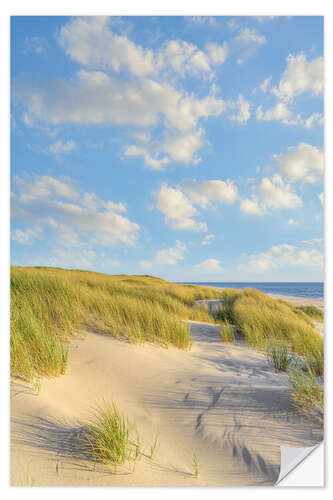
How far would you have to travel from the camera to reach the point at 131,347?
3.03 m

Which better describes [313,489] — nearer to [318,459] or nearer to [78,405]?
[318,459]

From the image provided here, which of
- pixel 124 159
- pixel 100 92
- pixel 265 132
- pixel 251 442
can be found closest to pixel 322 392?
pixel 251 442

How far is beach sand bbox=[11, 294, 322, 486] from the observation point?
1.68 metres

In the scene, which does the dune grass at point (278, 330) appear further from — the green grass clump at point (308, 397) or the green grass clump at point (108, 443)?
the green grass clump at point (108, 443)

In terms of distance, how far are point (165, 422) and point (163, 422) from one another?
0.6 inches

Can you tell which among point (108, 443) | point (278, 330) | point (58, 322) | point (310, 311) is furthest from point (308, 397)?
point (310, 311)

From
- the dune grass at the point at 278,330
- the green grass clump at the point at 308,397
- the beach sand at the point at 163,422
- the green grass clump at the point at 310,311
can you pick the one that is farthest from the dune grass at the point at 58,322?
the green grass clump at the point at 310,311

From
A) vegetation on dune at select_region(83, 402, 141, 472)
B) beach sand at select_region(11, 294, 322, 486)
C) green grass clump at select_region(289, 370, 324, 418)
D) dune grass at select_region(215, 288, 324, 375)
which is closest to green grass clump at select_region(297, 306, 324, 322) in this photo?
dune grass at select_region(215, 288, 324, 375)

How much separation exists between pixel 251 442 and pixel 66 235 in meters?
2.69

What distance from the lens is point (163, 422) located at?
6.52 feet

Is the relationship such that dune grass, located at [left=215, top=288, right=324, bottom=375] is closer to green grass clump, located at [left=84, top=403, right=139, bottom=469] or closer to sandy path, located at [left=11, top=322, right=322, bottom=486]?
sandy path, located at [left=11, top=322, right=322, bottom=486]

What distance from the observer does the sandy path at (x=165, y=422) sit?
168cm

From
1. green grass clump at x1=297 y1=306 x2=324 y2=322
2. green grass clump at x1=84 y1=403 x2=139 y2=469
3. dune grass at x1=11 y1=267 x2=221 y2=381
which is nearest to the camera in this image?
green grass clump at x1=84 y1=403 x2=139 y2=469

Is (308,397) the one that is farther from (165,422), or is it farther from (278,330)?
(278,330)
